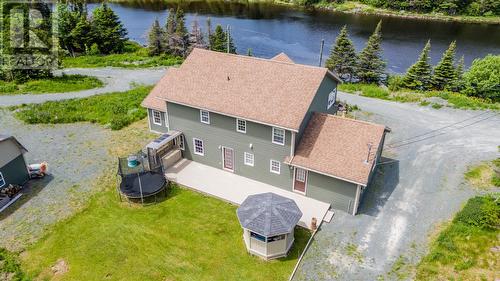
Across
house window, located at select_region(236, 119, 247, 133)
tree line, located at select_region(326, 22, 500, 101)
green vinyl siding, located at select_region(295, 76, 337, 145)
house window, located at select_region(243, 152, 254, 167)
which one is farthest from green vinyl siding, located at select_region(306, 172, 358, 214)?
tree line, located at select_region(326, 22, 500, 101)

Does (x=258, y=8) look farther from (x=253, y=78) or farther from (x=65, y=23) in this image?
(x=253, y=78)

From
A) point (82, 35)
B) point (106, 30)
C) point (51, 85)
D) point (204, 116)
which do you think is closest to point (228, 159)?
point (204, 116)

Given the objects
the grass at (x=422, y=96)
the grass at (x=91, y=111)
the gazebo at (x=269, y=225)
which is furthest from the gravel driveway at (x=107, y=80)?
the gazebo at (x=269, y=225)

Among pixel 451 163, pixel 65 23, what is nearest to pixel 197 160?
pixel 451 163

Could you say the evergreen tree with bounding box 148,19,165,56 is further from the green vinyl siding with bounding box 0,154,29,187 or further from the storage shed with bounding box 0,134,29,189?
the green vinyl siding with bounding box 0,154,29,187

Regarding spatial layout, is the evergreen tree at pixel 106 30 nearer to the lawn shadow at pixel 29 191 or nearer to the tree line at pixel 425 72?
the tree line at pixel 425 72
